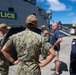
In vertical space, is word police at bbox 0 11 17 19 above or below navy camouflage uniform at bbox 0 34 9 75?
above

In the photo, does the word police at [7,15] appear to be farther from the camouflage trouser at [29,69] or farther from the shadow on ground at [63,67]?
the camouflage trouser at [29,69]

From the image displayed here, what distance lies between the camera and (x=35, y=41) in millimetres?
3160

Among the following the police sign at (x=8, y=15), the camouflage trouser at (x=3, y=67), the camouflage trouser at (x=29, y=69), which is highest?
the police sign at (x=8, y=15)

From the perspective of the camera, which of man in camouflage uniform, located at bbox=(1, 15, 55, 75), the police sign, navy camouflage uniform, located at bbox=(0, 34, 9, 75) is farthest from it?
the police sign

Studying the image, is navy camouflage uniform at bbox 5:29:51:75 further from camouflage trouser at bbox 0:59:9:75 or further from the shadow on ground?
the shadow on ground

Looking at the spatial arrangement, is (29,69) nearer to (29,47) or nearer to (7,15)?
(29,47)

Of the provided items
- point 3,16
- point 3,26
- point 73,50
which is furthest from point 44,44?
point 3,16

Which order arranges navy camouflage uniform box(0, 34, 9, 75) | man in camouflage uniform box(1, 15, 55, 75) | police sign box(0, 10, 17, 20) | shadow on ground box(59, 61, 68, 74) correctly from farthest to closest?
police sign box(0, 10, 17, 20)
shadow on ground box(59, 61, 68, 74)
navy camouflage uniform box(0, 34, 9, 75)
man in camouflage uniform box(1, 15, 55, 75)

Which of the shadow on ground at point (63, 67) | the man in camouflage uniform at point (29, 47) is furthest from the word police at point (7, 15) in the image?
the man in camouflage uniform at point (29, 47)

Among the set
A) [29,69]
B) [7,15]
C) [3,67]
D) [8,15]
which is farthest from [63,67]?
[8,15]

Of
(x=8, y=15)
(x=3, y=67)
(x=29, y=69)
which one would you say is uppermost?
(x=8, y=15)

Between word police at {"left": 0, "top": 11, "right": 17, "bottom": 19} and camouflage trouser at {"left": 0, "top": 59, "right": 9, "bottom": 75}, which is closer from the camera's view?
camouflage trouser at {"left": 0, "top": 59, "right": 9, "bottom": 75}

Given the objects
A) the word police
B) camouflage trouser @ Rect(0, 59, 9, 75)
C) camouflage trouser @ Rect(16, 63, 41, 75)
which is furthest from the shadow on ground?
the word police

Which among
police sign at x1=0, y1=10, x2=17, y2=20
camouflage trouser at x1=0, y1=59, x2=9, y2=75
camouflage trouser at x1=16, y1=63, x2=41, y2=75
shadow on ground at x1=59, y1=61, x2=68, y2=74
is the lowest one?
shadow on ground at x1=59, y1=61, x2=68, y2=74
